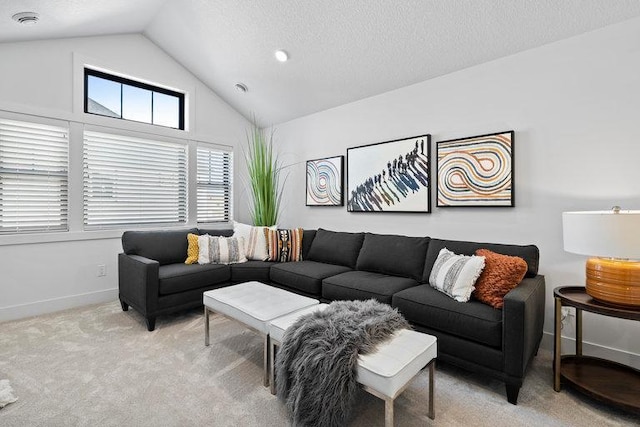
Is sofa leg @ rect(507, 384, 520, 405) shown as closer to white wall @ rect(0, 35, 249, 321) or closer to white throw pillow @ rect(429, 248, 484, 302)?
white throw pillow @ rect(429, 248, 484, 302)

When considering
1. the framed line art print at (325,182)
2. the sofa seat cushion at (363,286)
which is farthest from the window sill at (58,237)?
the sofa seat cushion at (363,286)

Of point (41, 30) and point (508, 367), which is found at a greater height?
point (41, 30)

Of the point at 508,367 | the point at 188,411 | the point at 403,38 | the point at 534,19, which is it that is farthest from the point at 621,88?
the point at 188,411

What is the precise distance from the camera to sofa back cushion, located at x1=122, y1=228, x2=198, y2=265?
3193mm

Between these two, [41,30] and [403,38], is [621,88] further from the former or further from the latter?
[41,30]

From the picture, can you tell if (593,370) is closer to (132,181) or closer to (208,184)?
(208,184)

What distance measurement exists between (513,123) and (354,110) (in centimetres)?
174

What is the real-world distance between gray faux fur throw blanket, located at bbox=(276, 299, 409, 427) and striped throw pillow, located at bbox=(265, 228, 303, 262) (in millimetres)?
1841

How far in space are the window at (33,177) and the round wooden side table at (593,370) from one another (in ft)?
14.5

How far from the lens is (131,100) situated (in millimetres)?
3826

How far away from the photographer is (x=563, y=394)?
73.1 inches

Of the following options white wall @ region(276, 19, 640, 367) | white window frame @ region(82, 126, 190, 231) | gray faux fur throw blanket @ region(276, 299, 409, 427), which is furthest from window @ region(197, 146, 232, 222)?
gray faux fur throw blanket @ region(276, 299, 409, 427)

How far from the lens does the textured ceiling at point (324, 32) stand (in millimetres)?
2312

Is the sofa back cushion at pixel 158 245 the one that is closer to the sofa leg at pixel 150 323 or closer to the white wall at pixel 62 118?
the white wall at pixel 62 118
